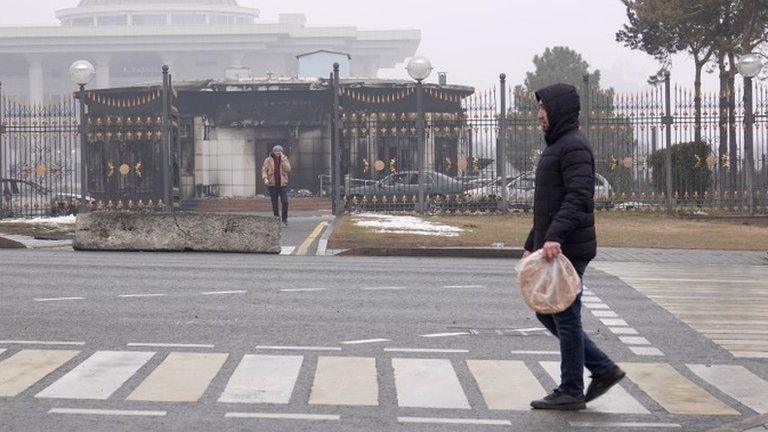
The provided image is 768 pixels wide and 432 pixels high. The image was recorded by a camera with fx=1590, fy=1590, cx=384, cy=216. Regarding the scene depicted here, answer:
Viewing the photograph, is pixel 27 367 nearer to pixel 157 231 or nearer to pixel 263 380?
pixel 263 380

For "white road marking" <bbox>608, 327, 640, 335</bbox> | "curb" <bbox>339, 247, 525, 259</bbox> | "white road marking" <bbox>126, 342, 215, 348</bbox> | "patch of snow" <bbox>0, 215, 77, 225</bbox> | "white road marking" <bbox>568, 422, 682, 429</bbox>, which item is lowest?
"white road marking" <bbox>568, 422, 682, 429</bbox>

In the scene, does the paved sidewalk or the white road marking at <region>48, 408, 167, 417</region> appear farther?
the paved sidewalk

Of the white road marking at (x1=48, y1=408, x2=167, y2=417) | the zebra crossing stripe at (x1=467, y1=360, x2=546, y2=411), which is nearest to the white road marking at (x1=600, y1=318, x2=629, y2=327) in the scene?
the zebra crossing stripe at (x1=467, y1=360, x2=546, y2=411)

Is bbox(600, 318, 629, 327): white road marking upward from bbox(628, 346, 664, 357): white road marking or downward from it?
upward

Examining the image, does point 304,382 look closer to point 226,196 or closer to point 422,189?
point 422,189

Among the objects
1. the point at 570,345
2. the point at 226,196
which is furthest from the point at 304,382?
the point at 226,196

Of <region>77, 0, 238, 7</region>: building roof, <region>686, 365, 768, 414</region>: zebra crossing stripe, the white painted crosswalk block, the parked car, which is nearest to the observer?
the white painted crosswalk block

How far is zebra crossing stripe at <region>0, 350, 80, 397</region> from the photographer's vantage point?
31.6ft

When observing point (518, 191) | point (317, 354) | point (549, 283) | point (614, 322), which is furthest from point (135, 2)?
point (549, 283)

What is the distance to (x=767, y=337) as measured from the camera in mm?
12766

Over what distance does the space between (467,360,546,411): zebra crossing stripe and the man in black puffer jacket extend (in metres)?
0.26

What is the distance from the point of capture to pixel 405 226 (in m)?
28.8

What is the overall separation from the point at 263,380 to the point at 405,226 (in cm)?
1881

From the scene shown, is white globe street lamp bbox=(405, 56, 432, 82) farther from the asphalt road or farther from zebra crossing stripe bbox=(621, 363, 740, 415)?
zebra crossing stripe bbox=(621, 363, 740, 415)
